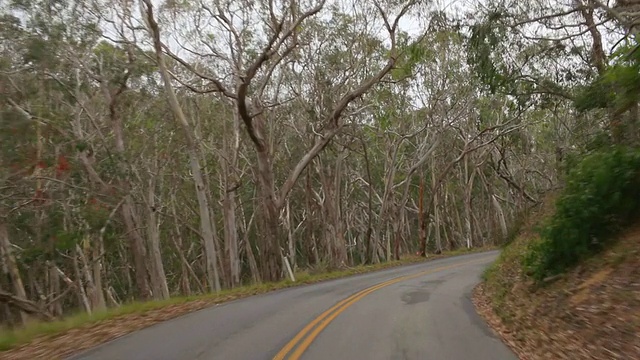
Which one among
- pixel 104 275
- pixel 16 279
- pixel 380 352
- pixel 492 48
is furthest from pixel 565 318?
pixel 104 275

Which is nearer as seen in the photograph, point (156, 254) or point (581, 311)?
point (581, 311)

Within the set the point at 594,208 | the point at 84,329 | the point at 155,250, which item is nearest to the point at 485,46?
the point at 594,208

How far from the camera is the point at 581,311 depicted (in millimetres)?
8664

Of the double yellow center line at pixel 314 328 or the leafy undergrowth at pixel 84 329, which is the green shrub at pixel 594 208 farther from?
the leafy undergrowth at pixel 84 329

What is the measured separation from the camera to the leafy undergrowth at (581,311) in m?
7.30

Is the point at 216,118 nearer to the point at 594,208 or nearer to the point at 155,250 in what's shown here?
the point at 155,250

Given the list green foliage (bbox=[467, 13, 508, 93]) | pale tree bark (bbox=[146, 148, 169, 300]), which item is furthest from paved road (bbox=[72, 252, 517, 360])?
pale tree bark (bbox=[146, 148, 169, 300])

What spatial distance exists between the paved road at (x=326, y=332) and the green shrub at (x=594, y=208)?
201 centimetres

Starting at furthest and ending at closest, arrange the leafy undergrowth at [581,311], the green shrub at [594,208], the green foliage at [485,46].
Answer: the green foliage at [485,46] → the green shrub at [594,208] → the leafy undergrowth at [581,311]

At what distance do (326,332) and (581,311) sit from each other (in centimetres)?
383

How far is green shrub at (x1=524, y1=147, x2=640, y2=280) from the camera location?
10391 mm

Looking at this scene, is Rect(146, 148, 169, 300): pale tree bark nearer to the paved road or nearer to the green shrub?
the paved road

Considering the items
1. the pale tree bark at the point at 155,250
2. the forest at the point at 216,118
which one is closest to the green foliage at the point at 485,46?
the forest at the point at 216,118

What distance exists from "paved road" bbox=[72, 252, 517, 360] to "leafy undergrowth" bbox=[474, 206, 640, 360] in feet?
1.47
